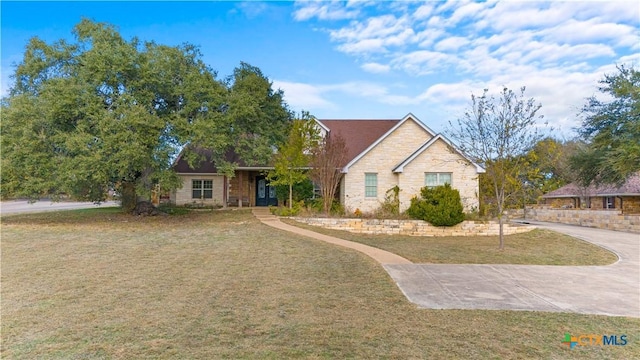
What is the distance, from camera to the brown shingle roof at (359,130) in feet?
82.8

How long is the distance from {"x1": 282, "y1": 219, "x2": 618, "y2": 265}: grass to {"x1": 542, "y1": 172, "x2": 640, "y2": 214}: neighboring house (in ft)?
45.0

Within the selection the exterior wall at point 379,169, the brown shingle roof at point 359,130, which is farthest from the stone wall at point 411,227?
the brown shingle roof at point 359,130

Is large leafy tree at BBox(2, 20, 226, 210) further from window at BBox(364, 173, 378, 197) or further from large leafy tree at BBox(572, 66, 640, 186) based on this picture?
large leafy tree at BBox(572, 66, 640, 186)

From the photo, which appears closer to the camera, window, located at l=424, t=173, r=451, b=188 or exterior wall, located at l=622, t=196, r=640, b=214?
window, located at l=424, t=173, r=451, b=188

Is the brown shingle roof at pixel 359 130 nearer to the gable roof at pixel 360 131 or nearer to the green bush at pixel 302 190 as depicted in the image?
the gable roof at pixel 360 131

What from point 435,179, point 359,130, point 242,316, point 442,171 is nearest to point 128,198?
point 359,130

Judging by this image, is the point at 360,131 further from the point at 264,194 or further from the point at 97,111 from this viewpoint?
the point at 97,111

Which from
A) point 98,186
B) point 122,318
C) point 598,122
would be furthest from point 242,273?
point 598,122

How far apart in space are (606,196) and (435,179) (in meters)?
20.7

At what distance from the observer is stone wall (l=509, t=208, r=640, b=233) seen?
19.4m

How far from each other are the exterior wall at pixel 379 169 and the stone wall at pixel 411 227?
2293 millimetres

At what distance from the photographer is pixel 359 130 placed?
86.8 feet

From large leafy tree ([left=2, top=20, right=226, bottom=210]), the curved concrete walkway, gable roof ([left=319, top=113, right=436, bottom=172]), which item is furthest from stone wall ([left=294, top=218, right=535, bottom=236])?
large leafy tree ([left=2, top=20, right=226, bottom=210])

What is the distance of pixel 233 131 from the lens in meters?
19.4
